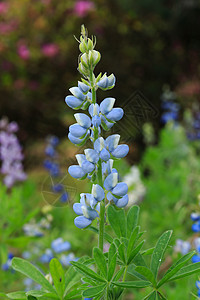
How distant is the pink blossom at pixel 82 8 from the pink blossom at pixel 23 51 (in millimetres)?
818

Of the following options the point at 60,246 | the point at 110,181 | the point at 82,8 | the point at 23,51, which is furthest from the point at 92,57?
the point at 82,8

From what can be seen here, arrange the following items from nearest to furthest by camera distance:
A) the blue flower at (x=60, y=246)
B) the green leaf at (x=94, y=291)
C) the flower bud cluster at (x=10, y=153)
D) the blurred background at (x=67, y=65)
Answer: the green leaf at (x=94, y=291)
the blue flower at (x=60, y=246)
the flower bud cluster at (x=10, y=153)
the blurred background at (x=67, y=65)

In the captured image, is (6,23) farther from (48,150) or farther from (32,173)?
(48,150)

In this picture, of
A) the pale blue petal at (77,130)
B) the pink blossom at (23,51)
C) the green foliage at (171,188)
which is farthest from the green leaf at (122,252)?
the pink blossom at (23,51)

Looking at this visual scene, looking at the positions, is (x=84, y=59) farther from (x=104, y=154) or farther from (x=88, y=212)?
(x=88, y=212)

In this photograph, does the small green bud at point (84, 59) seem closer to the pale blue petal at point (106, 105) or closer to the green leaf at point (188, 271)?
the pale blue petal at point (106, 105)

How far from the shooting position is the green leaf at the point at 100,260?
0.62 m

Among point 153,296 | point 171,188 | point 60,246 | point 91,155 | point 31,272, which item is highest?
point 171,188

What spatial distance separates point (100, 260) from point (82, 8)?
14.6 ft

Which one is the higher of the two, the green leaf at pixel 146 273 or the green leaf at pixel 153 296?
the green leaf at pixel 146 273

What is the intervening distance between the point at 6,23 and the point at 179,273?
184 inches

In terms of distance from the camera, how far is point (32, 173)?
4.61 metres

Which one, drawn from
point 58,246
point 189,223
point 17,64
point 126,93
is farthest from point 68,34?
point 58,246

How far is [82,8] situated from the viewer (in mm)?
4617
